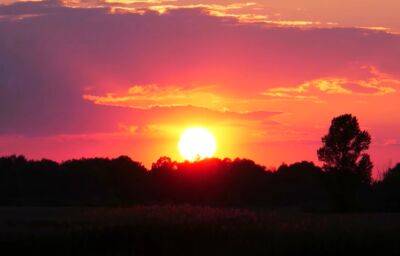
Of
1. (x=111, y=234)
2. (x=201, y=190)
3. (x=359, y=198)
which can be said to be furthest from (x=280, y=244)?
(x=201, y=190)

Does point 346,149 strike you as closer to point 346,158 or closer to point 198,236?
point 346,158

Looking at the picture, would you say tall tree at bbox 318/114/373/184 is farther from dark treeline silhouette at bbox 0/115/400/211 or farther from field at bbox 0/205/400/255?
field at bbox 0/205/400/255

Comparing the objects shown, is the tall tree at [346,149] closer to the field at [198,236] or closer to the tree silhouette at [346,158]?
the tree silhouette at [346,158]

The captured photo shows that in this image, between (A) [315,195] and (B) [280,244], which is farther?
(A) [315,195]

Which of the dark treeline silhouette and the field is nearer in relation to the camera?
the field

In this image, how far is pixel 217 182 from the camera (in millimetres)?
74812

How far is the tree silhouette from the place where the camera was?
2292 inches

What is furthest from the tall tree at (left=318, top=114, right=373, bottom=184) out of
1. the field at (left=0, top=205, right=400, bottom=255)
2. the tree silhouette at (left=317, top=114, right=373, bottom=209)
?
the field at (left=0, top=205, right=400, bottom=255)

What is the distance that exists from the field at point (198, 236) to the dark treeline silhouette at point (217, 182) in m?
23.5

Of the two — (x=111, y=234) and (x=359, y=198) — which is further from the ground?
(x=359, y=198)

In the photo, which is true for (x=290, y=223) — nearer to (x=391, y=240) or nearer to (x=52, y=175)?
(x=391, y=240)

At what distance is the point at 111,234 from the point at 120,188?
39.8 metres

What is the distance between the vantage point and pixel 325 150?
2414 inches

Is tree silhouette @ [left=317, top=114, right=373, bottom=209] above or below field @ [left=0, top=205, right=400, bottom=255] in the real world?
above
